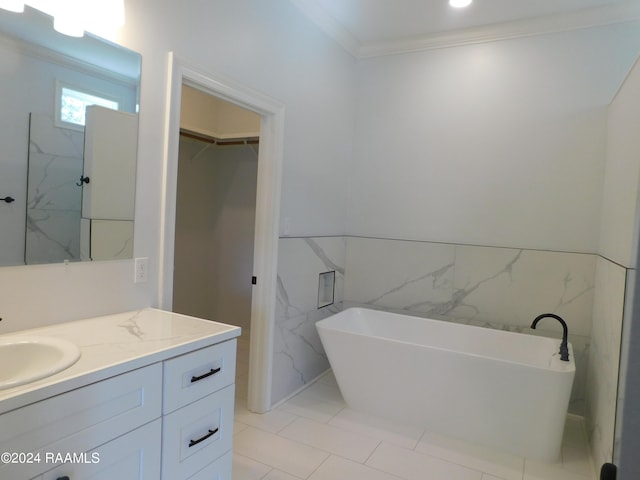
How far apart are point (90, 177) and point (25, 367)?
0.78 meters

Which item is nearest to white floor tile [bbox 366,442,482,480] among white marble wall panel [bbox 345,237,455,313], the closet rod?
white marble wall panel [bbox 345,237,455,313]

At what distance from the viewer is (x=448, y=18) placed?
2990 mm

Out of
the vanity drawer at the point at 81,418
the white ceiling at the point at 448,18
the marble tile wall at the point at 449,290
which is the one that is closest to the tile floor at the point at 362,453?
the marble tile wall at the point at 449,290

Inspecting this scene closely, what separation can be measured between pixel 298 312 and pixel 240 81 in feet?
5.46

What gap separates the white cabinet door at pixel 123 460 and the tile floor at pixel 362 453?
93 centimetres

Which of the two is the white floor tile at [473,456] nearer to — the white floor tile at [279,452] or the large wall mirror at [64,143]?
the white floor tile at [279,452]

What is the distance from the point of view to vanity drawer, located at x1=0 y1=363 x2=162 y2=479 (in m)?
0.99

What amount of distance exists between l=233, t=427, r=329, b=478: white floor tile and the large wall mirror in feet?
4.37

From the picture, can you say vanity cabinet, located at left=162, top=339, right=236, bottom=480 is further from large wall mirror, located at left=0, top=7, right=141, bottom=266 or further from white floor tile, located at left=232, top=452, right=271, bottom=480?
large wall mirror, located at left=0, top=7, right=141, bottom=266

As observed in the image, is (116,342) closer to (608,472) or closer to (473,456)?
(608,472)

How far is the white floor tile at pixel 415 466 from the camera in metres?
2.18

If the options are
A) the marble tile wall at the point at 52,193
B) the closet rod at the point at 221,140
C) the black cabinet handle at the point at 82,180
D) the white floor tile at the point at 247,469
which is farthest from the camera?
the closet rod at the point at 221,140

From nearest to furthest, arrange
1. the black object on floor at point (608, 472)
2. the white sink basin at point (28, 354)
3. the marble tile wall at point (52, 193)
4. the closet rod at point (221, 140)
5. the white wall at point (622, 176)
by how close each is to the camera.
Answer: the black object on floor at point (608, 472), the white sink basin at point (28, 354), the marble tile wall at point (52, 193), the white wall at point (622, 176), the closet rod at point (221, 140)

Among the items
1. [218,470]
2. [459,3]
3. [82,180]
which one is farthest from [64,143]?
[459,3]
